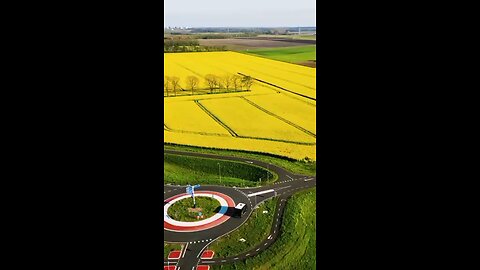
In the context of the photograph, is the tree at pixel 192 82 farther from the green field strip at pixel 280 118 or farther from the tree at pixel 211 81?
the green field strip at pixel 280 118

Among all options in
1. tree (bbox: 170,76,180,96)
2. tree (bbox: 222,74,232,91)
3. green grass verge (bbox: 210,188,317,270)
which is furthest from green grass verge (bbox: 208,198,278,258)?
tree (bbox: 222,74,232,91)

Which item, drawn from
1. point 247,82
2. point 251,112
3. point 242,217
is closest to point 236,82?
point 247,82

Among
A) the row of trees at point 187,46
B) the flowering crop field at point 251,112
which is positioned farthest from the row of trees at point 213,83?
the row of trees at point 187,46

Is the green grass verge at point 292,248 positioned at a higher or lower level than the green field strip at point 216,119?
lower

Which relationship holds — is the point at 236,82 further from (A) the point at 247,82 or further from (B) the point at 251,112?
(B) the point at 251,112

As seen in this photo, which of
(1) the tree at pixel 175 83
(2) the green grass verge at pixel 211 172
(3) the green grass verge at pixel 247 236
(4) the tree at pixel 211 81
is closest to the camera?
(3) the green grass verge at pixel 247 236

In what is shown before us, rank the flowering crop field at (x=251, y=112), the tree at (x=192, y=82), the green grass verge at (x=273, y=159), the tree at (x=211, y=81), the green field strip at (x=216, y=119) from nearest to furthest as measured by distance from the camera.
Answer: the green grass verge at (x=273, y=159)
the flowering crop field at (x=251, y=112)
the green field strip at (x=216, y=119)
the tree at (x=192, y=82)
the tree at (x=211, y=81)
